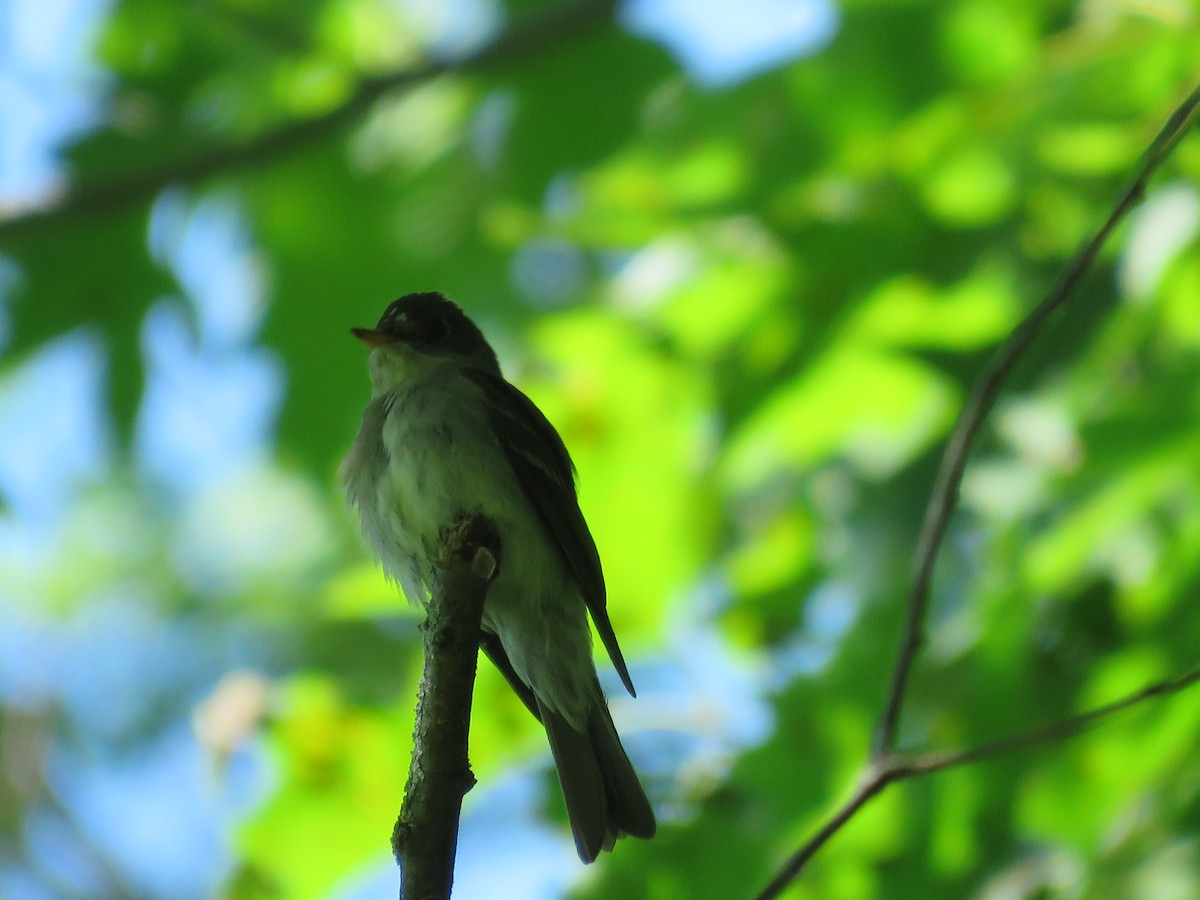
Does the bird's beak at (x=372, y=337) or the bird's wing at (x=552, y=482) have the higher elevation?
the bird's beak at (x=372, y=337)

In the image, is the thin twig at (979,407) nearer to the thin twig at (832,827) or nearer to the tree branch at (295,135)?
the thin twig at (832,827)

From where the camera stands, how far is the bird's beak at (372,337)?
4.69 meters

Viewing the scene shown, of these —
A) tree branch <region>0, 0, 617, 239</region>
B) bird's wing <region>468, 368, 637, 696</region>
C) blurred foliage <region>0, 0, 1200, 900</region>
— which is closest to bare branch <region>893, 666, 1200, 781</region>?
blurred foliage <region>0, 0, 1200, 900</region>

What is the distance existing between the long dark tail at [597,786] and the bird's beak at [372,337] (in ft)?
4.64

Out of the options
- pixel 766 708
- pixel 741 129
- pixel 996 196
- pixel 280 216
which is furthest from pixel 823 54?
pixel 280 216

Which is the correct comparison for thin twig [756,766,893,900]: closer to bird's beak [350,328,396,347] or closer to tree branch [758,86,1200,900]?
tree branch [758,86,1200,900]

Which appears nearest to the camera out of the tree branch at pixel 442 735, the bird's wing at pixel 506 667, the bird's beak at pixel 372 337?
the tree branch at pixel 442 735

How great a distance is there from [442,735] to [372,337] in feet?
7.76

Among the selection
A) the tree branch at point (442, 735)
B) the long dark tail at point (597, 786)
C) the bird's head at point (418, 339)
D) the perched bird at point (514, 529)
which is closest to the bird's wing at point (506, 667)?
the perched bird at point (514, 529)

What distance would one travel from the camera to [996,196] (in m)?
4.73

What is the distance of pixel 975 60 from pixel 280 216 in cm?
327

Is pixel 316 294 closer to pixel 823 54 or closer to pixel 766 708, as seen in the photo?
pixel 823 54

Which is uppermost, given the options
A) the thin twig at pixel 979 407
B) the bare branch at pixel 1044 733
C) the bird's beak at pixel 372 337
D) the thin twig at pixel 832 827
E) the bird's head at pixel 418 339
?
the bird's head at pixel 418 339

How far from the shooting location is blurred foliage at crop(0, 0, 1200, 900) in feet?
13.2
